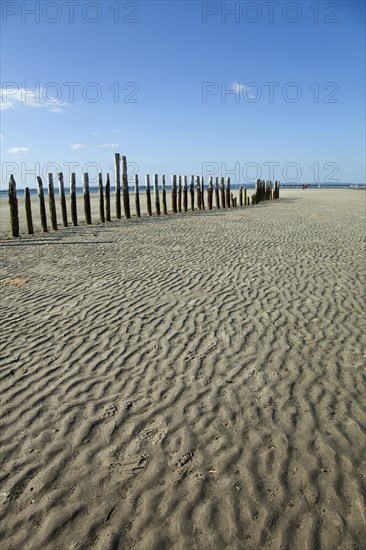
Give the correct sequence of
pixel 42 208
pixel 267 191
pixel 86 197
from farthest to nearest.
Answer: pixel 267 191 → pixel 86 197 → pixel 42 208

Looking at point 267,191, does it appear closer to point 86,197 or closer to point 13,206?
point 86,197

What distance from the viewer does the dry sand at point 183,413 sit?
2.64 meters

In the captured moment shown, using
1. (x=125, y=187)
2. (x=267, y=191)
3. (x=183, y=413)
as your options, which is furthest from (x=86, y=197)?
(x=267, y=191)

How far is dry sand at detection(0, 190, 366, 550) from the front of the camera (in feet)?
8.65

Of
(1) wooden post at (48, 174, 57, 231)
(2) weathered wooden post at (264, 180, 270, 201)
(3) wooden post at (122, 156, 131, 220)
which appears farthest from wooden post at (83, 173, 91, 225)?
(2) weathered wooden post at (264, 180, 270, 201)

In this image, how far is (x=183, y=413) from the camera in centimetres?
376

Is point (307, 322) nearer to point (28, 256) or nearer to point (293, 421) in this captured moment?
point (293, 421)

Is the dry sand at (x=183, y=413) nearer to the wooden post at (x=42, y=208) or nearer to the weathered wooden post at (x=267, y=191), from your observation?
the wooden post at (x=42, y=208)

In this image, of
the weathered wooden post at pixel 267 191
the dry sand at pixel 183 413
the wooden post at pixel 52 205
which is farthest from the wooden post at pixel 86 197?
the weathered wooden post at pixel 267 191

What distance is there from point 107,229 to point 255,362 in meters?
12.9

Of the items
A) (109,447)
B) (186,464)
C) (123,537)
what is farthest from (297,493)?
(109,447)

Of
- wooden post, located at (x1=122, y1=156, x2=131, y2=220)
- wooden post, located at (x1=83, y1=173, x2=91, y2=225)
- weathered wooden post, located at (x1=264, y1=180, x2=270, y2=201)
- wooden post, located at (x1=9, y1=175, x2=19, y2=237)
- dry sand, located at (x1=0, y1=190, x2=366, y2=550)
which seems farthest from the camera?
weathered wooden post, located at (x1=264, y1=180, x2=270, y2=201)

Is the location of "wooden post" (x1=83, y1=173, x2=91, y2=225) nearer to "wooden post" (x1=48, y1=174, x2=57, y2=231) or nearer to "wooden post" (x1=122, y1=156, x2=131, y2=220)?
"wooden post" (x1=48, y1=174, x2=57, y2=231)

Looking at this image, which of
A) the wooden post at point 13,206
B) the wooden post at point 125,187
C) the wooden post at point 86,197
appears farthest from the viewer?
the wooden post at point 125,187
